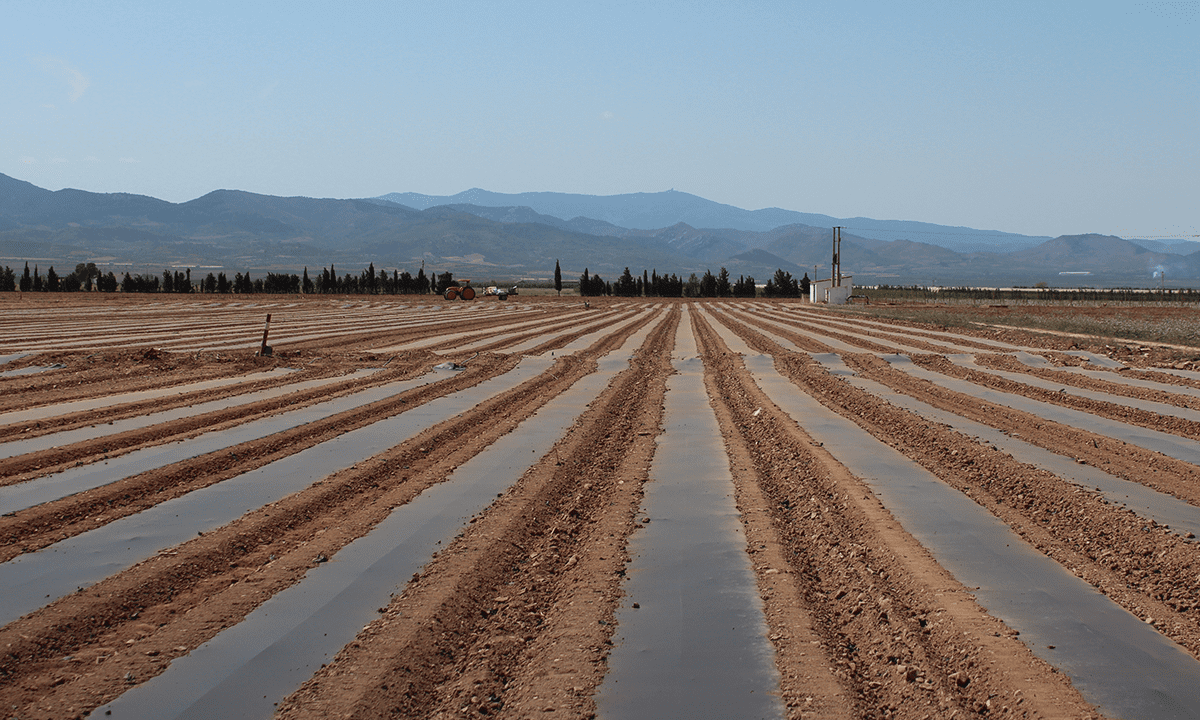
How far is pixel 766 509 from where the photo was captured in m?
6.64

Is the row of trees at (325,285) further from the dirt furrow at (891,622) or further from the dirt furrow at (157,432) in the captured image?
the dirt furrow at (891,622)

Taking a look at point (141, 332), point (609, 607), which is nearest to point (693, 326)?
point (141, 332)

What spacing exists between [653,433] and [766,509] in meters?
3.50

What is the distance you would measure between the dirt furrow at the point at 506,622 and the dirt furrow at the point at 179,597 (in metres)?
0.83

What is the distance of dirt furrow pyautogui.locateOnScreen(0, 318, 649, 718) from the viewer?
3801 millimetres

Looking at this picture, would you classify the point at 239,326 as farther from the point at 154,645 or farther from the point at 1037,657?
the point at 1037,657

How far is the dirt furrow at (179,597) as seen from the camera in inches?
150

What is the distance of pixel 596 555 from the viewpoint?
5.52 metres

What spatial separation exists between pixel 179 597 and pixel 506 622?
6.15 feet

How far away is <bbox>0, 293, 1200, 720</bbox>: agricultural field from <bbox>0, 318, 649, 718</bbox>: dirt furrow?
2cm

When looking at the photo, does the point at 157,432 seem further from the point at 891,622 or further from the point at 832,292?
the point at 832,292

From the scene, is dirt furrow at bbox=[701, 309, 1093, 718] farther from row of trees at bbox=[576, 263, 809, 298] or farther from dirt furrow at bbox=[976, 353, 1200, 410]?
row of trees at bbox=[576, 263, 809, 298]

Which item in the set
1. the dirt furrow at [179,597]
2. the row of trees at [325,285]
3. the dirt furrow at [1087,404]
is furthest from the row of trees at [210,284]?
the dirt furrow at [179,597]

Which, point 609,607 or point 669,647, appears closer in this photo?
point 669,647
